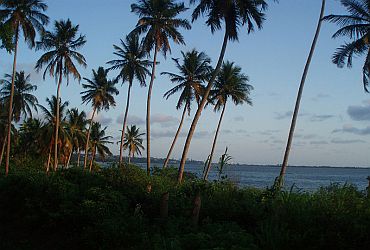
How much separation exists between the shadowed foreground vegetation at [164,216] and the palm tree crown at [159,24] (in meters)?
13.3

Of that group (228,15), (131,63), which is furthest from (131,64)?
(228,15)

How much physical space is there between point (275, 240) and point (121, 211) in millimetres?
4755

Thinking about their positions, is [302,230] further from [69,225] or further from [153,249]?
[69,225]

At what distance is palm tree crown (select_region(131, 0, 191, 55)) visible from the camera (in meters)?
26.6

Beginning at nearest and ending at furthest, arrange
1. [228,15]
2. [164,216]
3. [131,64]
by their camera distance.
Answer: [164,216], [228,15], [131,64]

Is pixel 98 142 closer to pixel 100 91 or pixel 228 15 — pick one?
pixel 100 91

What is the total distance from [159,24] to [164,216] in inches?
727

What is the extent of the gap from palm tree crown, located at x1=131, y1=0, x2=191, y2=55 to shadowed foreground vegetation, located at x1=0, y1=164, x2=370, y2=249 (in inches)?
525

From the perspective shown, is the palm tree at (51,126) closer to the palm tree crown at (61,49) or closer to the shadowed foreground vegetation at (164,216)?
the palm tree crown at (61,49)

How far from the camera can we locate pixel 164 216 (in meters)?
10.7

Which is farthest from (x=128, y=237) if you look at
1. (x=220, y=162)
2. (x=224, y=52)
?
(x=224, y=52)

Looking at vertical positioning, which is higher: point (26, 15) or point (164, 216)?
point (26, 15)

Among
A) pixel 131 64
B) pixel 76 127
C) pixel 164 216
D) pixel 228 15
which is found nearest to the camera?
pixel 164 216

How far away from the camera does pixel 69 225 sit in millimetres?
11578
